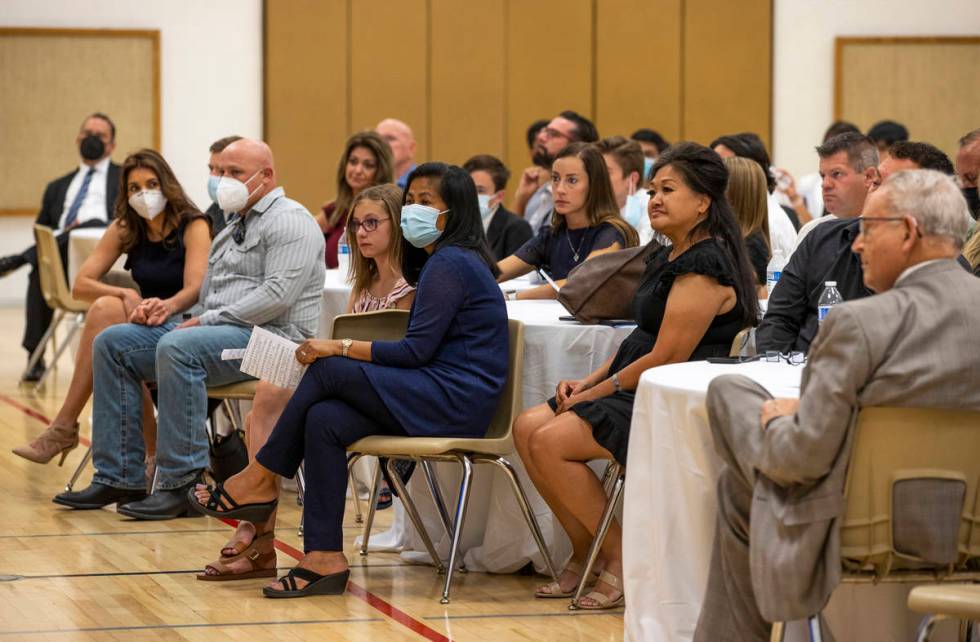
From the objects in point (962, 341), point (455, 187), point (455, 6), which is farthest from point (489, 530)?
point (455, 6)

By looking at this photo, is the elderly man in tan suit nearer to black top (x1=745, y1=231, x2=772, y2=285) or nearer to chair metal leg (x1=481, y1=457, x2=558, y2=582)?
chair metal leg (x1=481, y1=457, x2=558, y2=582)

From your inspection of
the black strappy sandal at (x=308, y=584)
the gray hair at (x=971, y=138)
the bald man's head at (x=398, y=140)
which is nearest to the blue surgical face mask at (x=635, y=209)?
the bald man's head at (x=398, y=140)

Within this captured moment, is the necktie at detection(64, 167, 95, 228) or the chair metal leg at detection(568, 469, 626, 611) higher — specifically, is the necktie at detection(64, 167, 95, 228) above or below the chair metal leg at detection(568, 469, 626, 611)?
above

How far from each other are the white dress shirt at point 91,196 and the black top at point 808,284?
247 inches

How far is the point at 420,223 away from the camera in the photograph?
434cm

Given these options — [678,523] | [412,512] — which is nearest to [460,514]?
[412,512]

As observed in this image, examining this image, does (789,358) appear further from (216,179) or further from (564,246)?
(216,179)

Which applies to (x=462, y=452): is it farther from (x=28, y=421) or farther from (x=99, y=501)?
(x=28, y=421)

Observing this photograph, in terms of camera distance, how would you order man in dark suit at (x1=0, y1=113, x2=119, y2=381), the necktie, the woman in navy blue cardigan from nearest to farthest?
the woman in navy blue cardigan
man in dark suit at (x1=0, y1=113, x2=119, y2=381)
the necktie

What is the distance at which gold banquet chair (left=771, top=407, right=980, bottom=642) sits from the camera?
263cm

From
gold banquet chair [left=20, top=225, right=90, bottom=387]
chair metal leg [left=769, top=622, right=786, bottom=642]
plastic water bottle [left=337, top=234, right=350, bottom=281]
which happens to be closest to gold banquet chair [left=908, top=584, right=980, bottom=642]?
chair metal leg [left=769, top=622, right=786, bottom=642]

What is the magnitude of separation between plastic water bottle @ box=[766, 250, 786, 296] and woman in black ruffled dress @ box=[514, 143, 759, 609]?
957 mm

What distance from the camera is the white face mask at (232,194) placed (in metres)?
5.26

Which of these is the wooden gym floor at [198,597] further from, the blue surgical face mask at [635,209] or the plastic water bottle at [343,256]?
the blue surgical face mask at [635,209]
